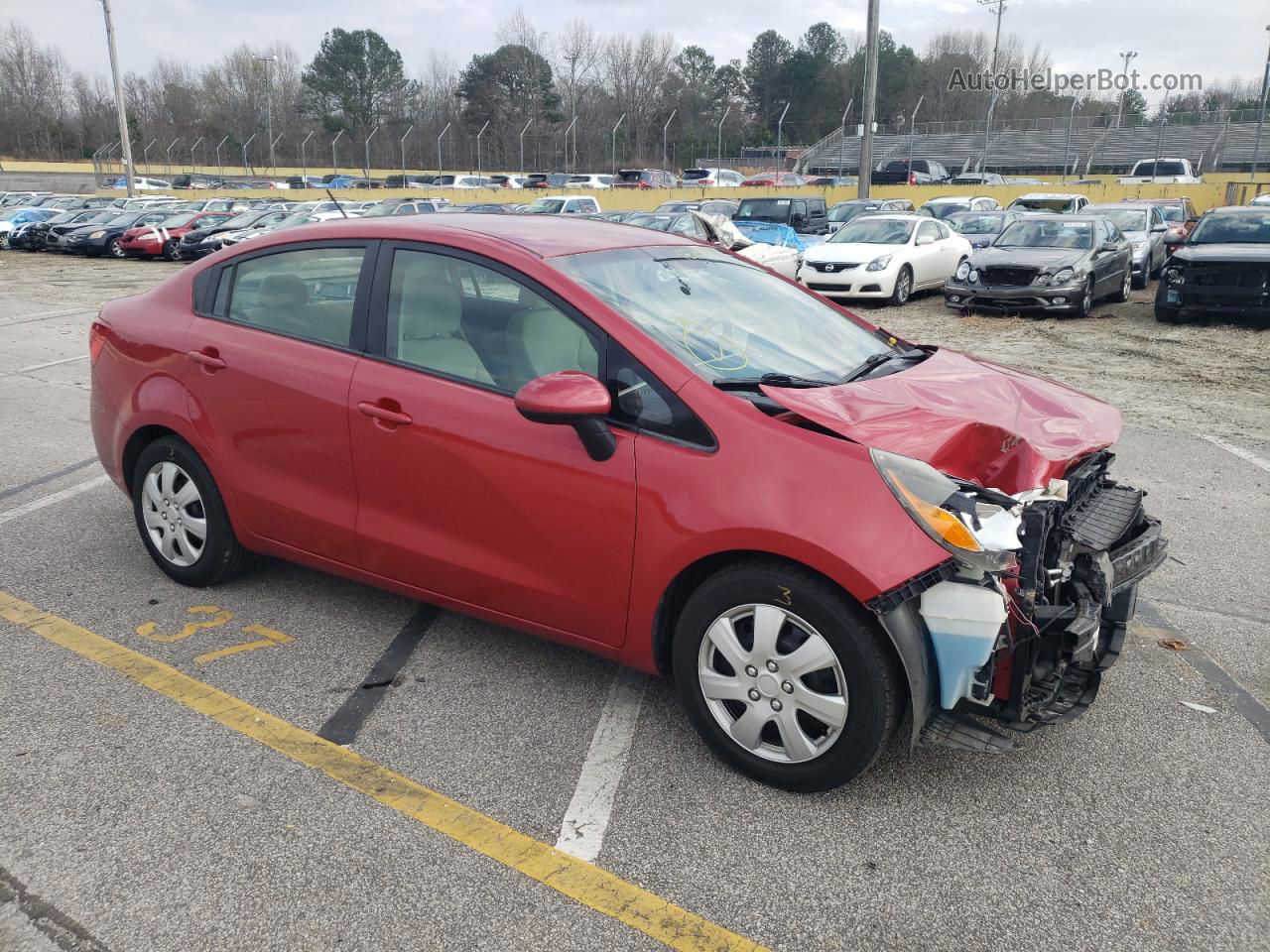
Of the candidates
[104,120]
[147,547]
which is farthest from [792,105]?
[147,547]

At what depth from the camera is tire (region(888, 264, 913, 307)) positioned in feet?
52.3

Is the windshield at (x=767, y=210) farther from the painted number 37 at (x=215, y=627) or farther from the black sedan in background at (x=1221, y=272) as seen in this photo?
the painted number 37 at (x=215, y=627)

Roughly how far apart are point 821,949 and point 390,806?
50.4 inches

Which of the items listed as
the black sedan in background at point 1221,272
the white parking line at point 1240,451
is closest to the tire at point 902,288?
the black sedan in background at point 1221,272

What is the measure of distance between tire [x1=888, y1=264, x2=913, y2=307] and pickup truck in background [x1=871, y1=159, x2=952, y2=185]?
29238 mm

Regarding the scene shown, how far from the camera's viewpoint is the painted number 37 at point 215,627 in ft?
12.6

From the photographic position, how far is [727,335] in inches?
138

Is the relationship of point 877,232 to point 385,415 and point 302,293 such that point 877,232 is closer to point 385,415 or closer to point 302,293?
point 302,293

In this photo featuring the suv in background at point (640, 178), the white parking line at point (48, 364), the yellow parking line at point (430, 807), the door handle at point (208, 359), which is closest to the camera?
the yellow parking line at point (430, 807)

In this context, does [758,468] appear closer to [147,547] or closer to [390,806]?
[390,806]

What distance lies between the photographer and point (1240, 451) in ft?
23.5

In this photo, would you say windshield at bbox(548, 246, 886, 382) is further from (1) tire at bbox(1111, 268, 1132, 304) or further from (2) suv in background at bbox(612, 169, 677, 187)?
(2) suv in background at bbox(612, 169, 677, 187)

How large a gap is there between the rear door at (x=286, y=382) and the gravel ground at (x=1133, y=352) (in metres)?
6.84

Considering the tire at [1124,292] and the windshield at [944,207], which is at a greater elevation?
the windshield at [944,207]
